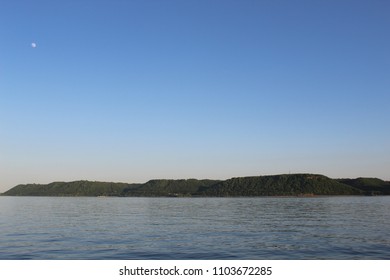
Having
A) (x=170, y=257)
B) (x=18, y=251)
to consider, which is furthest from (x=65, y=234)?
(x=170, y=257)

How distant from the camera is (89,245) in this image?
42031 millimetres

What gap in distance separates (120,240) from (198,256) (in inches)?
560

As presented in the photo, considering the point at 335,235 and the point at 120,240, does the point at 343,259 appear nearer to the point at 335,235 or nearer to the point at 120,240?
the point at 335,235

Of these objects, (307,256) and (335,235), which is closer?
(307,256)

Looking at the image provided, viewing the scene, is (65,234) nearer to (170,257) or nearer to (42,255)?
(42,255)

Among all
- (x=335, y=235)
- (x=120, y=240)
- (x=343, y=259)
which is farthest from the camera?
(x=335, y=235)

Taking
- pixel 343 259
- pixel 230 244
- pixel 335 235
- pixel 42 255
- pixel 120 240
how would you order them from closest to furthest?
pixel 343 259 < pixel 42 255 < pixel 230 244 < pixel 120 240 < pixel 335 235
